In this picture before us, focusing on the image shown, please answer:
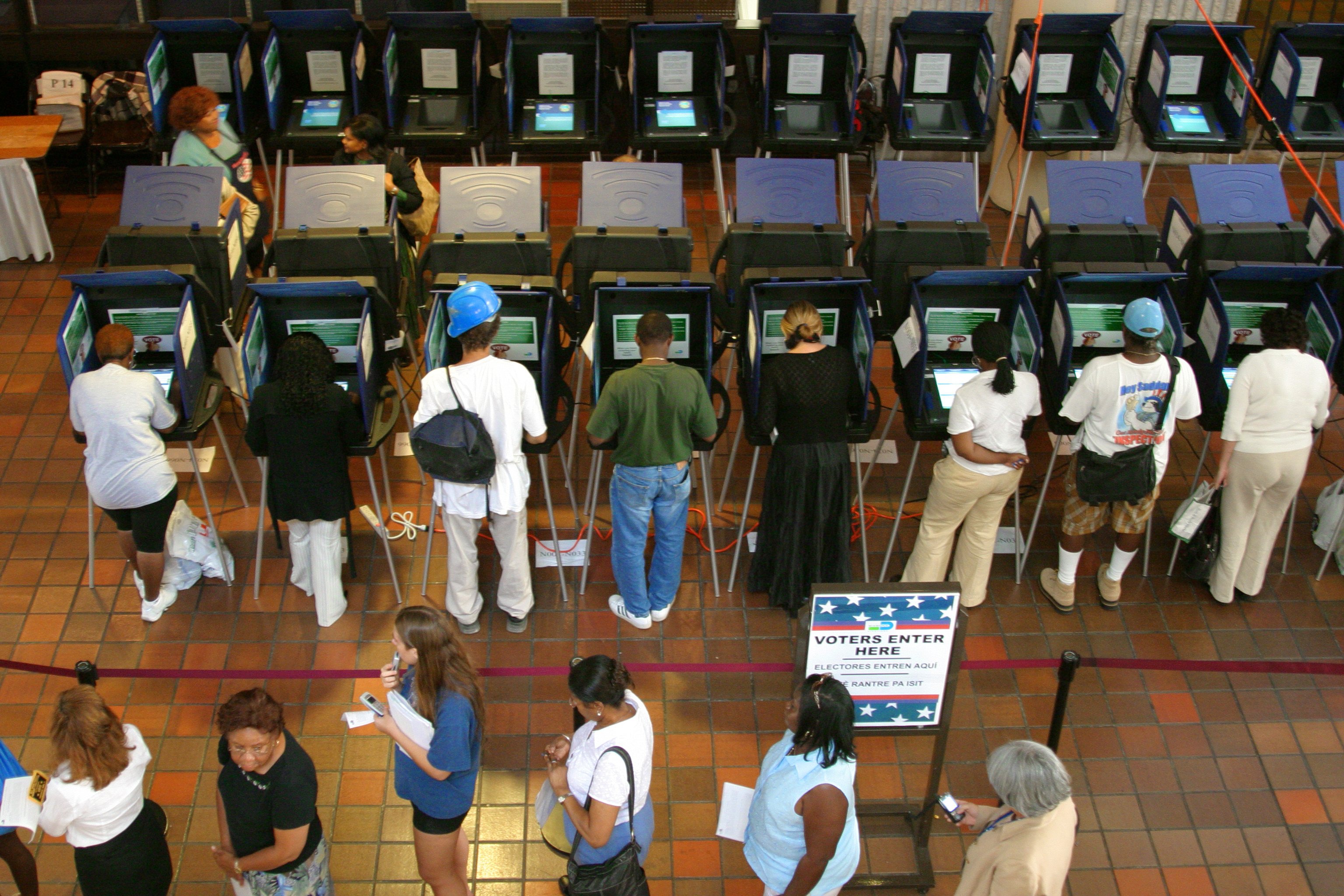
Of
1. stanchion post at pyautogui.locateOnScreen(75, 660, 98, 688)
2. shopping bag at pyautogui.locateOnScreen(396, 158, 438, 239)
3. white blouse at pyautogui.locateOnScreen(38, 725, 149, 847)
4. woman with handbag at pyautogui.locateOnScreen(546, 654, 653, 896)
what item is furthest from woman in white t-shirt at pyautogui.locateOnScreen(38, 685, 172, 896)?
shopping bag at pyautogui.locateOnScreen(396, 158, 438, 239)

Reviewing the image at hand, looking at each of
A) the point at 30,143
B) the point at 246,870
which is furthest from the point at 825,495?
the point at 30,143

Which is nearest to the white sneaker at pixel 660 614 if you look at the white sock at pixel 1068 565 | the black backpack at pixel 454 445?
the black backpack at pixel 454 445

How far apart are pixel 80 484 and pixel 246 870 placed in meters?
3.34

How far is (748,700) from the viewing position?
17.7 feet

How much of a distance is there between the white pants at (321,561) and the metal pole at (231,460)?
2.26 feet

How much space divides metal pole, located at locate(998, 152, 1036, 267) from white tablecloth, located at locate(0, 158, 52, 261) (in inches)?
247

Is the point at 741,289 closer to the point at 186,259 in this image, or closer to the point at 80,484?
the point at 186,259

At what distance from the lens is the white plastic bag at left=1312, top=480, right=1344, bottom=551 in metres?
6.08

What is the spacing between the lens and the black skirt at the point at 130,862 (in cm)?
398

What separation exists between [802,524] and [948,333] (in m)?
1.25

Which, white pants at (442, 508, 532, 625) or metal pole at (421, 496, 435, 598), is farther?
metal pole at (421, 496, 435, 598)

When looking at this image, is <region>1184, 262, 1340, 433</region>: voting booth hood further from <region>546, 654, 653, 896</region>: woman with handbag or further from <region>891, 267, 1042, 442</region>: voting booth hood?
<region>546, 654, 653, 896</region>: woman with handbag

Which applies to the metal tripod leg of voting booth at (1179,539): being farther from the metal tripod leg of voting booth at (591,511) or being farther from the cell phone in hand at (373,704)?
the cell phone in hand at (373,704)

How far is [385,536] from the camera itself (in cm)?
595
